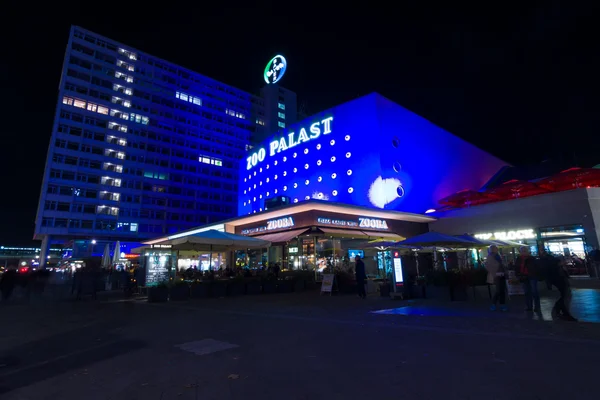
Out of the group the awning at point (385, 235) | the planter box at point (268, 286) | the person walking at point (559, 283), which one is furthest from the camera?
the awning at point (385, 235)

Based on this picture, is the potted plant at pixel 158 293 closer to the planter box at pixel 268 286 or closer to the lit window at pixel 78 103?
the planter box at pixel 268 286

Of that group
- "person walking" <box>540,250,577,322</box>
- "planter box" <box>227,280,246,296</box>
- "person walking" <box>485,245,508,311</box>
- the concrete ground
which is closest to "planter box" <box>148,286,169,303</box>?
"planter box" <box>227,280,246,296</box>

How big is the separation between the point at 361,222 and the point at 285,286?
8.78 m

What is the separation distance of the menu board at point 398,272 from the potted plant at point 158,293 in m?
9.43

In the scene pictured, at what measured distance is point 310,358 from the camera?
4.65 m

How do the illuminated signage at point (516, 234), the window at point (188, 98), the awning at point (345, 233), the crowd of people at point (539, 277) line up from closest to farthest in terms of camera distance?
the crowd of people at point (539, 277), the awning at point (345, 233), the illuminated signage at point (516, 234), the window at point (188, 98)

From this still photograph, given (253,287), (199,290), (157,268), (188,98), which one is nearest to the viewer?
(199,290)

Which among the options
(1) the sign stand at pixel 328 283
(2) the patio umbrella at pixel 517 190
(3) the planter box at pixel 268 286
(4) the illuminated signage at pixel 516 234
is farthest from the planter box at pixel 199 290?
(2) the patio umbrella at pixel 517 190

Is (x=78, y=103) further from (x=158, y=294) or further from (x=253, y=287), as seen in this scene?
(x=253, y=287)

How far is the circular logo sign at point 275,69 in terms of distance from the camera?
55.2 m

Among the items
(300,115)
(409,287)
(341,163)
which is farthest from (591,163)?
(300,115)

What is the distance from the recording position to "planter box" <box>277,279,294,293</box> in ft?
55.1

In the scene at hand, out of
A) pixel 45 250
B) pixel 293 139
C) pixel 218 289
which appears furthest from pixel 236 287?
pixel 45 250

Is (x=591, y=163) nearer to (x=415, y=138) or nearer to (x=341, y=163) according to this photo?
(x=415, y=138)
